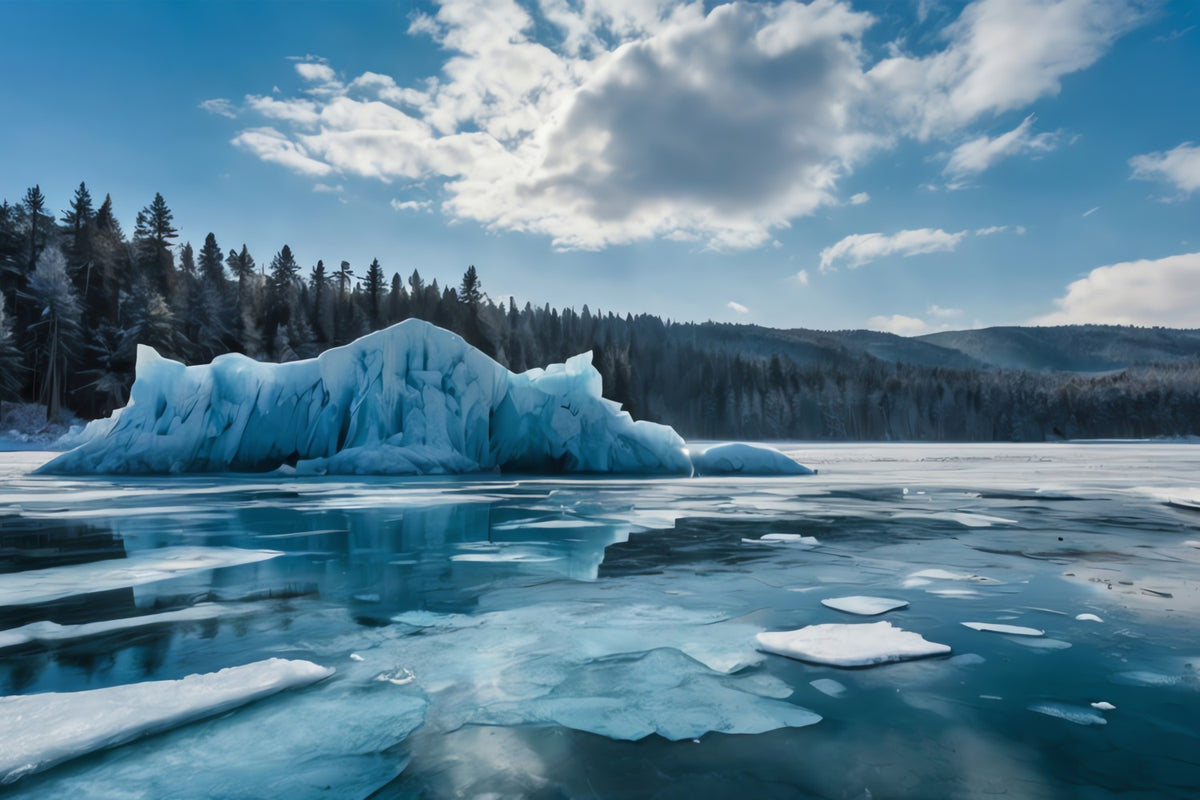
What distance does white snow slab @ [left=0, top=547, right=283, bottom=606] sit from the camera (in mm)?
5422

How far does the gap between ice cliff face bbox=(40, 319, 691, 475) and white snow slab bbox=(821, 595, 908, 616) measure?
15657 millimetres

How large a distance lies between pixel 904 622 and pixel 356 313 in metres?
60.8

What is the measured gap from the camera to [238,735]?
9.58 ft

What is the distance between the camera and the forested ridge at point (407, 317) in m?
40.6

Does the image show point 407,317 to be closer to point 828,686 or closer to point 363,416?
point 363,416

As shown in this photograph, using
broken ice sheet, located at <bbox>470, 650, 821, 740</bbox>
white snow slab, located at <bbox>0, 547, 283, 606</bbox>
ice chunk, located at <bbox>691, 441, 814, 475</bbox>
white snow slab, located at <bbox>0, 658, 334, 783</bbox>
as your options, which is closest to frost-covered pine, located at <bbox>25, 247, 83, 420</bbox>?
ice chunk, located at <bbox>691, 441, 814, 475</bbox>

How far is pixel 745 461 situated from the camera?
73.4 ft

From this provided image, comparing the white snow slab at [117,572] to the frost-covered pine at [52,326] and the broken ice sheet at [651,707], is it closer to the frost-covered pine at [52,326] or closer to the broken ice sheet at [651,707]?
the broken ice sheet at [651,707]

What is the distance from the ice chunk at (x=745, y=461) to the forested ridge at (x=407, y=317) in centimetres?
3622

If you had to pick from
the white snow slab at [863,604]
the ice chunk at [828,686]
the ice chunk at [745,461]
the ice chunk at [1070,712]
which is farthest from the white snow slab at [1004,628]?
the ice chunk at [745,461]

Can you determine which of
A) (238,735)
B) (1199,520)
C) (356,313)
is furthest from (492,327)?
(238,735)

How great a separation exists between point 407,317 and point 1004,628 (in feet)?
215

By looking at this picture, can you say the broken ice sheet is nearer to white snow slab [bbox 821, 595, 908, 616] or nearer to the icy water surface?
the icy water surface

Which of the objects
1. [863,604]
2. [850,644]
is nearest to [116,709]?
[850,644]
